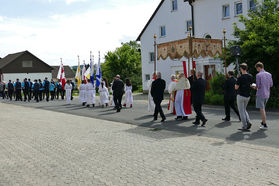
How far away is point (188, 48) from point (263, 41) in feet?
11.3

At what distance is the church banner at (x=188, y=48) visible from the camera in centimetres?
1638

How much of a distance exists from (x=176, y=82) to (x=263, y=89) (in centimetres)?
395

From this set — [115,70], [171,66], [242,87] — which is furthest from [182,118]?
[115,70]

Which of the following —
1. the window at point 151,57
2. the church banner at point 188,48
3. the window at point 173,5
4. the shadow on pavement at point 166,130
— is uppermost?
the window at point 173,5

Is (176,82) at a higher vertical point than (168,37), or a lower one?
lower

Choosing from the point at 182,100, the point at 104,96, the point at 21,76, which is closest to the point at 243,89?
the point at 182,100

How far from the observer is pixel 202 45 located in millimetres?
17125

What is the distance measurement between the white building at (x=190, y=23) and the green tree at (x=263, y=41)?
8.40 m

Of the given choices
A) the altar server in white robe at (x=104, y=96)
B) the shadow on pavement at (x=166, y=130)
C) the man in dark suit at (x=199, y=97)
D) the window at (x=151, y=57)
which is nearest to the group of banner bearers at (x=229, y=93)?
the man in dark suit at (x=199, y=97)

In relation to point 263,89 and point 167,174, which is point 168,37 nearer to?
point 263,89

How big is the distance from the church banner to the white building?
819cm

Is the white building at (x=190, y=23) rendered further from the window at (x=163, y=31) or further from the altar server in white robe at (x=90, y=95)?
the altar server in white robe at (x=90, y=95)

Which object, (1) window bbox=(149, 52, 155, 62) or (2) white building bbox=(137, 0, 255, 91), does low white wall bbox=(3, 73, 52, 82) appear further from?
(1) window bbox=(149, 52, 155, 62)

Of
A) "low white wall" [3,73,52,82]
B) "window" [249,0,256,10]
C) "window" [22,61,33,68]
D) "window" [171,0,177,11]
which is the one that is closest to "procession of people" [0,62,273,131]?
"window" [249,0,256,10]
